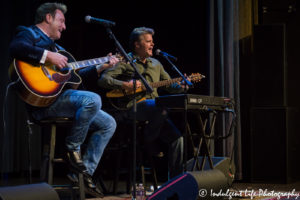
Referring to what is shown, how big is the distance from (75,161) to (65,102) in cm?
48

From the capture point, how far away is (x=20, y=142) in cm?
597

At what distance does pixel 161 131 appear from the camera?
4.17 meters

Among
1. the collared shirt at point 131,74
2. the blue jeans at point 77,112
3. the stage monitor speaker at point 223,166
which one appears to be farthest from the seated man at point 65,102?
the stage monitor speaker at point 223,166

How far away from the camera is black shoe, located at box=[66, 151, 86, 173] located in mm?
3234

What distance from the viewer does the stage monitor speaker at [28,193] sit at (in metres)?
2.15

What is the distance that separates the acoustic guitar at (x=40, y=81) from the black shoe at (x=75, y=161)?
17.4 inches

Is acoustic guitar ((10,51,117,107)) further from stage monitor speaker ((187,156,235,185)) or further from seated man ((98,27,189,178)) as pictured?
stage monitor speaker ((187,156,235,185))

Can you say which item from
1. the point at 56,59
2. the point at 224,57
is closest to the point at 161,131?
the point at 56,59

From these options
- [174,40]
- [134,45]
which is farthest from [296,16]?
[134,45]

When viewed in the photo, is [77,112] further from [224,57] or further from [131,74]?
[224,57]

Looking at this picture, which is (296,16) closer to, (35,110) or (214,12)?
(214,12)

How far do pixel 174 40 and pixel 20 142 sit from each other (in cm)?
265

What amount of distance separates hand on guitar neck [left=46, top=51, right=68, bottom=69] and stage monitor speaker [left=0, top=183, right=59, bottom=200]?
118 centimetres

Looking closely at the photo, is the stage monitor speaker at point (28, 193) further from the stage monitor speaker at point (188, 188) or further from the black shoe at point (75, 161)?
the black shoe at point (75, 161)
